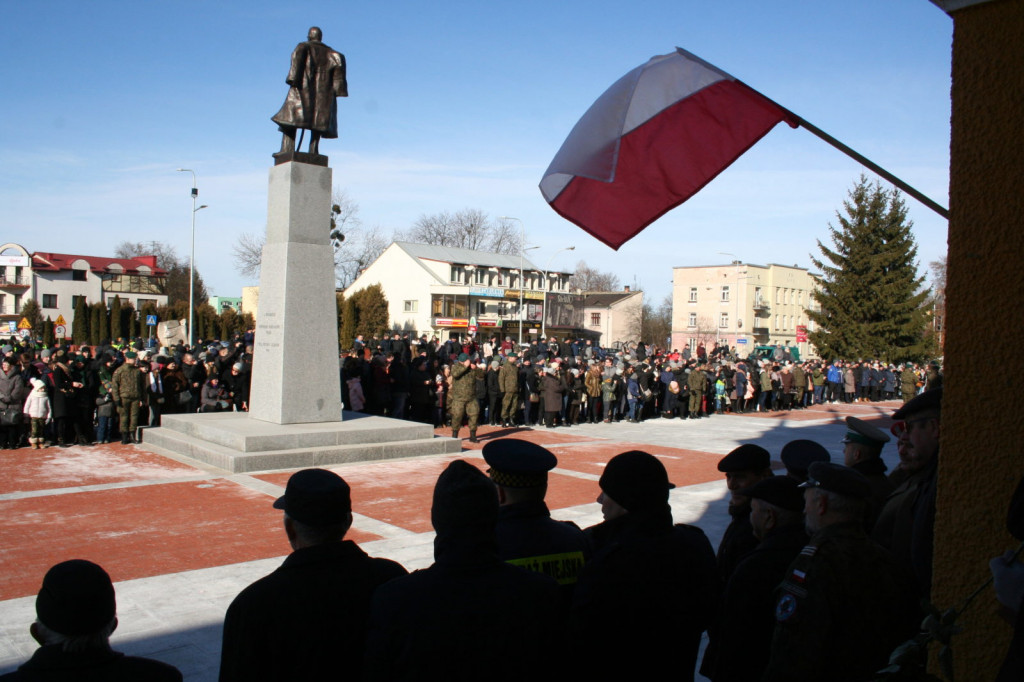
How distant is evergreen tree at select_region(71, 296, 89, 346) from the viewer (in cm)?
5778

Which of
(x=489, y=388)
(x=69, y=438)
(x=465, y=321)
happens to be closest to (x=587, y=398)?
(x=489, y=388)

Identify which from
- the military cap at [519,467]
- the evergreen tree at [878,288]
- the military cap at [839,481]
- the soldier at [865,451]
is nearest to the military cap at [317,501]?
the military cap at [519,467]

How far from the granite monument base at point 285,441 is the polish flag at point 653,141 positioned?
9351 mm

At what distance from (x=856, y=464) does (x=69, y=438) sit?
15228mm

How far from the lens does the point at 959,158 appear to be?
112 inches

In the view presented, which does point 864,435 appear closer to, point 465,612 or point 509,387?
point 465,612

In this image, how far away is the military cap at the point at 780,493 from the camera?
3.59 metres

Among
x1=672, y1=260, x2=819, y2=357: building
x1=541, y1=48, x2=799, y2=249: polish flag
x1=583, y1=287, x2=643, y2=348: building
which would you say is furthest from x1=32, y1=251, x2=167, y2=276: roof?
x1=541, y1=48, x2=799, y2=249: polish flag

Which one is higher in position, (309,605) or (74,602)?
(74,602)

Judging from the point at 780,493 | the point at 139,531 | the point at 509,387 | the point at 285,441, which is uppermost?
the point at 780,493

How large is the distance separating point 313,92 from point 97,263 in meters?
79.0

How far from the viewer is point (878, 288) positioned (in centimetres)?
4425

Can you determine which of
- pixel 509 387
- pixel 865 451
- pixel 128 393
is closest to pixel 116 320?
pixel 509 387

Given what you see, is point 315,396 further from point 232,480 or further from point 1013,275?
point 1013,275
